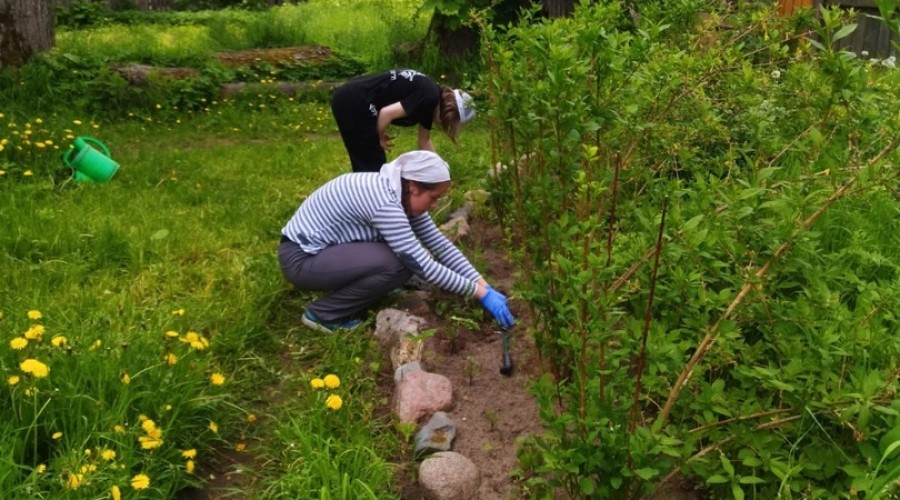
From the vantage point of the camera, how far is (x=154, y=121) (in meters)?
7.16

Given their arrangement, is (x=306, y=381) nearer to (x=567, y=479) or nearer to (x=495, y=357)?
(x=495, y=357)

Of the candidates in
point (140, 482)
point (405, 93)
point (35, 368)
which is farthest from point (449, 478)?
point (405, 93)

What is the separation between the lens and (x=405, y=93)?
4680 mm

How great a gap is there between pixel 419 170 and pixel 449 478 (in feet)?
4.84

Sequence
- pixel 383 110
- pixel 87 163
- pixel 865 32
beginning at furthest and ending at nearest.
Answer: pixel 865 32 < pixel 87 163 < pixel 383 110

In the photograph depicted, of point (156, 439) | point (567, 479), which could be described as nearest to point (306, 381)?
point (156, 439)

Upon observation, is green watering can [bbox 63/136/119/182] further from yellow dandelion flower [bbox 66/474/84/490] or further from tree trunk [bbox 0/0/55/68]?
yellow dandelion flower [bbox 66/474/84/490]

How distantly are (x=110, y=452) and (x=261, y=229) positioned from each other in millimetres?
2397

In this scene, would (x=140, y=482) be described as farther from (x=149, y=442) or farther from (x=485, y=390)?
(x=485, y=390)

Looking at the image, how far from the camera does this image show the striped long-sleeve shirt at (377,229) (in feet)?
11.2

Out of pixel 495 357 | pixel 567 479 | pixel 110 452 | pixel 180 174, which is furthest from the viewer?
pixel 180 174

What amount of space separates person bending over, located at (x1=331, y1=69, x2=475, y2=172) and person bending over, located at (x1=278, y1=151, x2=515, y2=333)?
1057 mm

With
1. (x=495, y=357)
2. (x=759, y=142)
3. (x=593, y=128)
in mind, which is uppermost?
(x=593, y=128)

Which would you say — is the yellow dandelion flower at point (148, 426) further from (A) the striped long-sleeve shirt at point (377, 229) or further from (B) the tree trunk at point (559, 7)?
(B) the tree trunk at point (559, 7)
